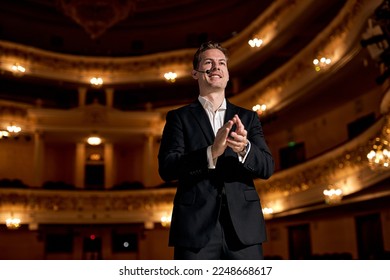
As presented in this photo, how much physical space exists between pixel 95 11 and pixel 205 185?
19.7 meters

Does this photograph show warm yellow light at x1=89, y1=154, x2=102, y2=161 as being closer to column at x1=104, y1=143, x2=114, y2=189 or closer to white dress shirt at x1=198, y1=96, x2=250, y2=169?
column at x1=104, y1=143, x2=114, y2=189

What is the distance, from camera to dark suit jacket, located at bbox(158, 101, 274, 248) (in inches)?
82.5

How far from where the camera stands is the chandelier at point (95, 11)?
20.5 metres

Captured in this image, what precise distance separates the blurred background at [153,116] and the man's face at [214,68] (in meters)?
10.9

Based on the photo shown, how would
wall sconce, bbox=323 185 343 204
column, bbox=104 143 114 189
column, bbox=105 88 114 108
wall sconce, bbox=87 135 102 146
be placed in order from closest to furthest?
1. wall sconce, bbox=323 185 343 204
2. wall sconce, bbox=87 135 102 146
3. column, bbox=105 88 114 108
4. column, bbox=104 143 114 189

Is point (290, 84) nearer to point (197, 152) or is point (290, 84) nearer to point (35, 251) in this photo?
point (35, 251)

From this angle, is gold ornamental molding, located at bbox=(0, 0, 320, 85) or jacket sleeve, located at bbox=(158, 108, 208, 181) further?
gold ornamental molding, located at bbox=(0, 0, 320, 85)

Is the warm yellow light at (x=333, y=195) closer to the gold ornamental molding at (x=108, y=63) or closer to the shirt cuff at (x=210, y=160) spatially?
the gold ornamental molding at (x=108, y=63)

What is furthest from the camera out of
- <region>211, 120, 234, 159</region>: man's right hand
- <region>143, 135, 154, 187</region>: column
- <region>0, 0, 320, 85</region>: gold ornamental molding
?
<region>143, 135, 154, 187</region>: column

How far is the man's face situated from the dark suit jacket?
193mm

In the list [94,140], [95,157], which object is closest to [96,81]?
Result: [94,140]

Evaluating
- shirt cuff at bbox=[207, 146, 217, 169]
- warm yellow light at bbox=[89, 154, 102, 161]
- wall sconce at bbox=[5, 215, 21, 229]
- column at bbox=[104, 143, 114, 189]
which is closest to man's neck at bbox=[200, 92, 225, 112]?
shirt cuff at bbox=[207, 146, 217, 169]

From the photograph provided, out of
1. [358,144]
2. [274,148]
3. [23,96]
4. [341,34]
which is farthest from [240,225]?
[23,96]

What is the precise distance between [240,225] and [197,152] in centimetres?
36
